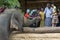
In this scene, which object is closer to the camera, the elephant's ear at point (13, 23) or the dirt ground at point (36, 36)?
the elephant's ear at point (13, 23)

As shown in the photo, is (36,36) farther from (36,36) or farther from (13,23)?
(13,23)

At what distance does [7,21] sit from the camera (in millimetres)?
3279

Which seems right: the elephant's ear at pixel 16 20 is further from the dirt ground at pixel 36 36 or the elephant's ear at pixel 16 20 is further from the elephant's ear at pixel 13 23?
the dirt ground at pixel 36 36

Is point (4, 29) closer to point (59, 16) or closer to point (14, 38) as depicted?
point (14, 38)

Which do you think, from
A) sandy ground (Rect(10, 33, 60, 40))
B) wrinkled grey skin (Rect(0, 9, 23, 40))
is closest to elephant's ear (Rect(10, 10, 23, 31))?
wrinkled grey skin (Rect(0, 9, 23, 40))

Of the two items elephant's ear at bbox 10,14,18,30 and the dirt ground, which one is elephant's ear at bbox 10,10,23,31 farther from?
the dirt ground

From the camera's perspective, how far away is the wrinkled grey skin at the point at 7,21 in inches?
127

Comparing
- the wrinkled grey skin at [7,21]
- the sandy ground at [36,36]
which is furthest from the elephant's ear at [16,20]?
the sandy ground at [36,36]

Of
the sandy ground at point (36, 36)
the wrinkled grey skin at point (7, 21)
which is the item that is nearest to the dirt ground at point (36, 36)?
the sandy ground at point (36, 36)

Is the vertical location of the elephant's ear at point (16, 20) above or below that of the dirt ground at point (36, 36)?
above

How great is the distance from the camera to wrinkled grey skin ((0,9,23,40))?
3219 mm

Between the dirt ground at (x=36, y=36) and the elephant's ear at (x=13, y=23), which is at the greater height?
the elephant's ear at (x=13, y=23)

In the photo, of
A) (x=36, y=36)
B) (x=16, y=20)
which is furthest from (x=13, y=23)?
(x=36, y=36)

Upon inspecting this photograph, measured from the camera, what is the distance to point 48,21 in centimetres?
792
